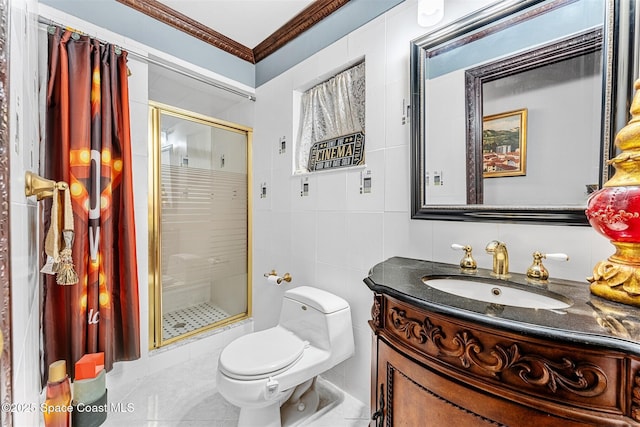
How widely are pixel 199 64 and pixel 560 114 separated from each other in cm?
215

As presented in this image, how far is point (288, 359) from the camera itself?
134cm

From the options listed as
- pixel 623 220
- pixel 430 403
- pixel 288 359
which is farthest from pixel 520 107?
pixel 288 359

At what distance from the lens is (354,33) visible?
5.41 feet

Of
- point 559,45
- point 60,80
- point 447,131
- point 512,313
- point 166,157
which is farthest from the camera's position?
point 166,157

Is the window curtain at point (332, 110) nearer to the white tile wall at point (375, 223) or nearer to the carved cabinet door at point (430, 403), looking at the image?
the white tile wall at point (375, 223)

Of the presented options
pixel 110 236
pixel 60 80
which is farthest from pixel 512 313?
pixel 60 80

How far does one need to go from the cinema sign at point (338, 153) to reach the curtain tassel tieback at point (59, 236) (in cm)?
129

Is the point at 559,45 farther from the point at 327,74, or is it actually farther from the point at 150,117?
the point at 150,117

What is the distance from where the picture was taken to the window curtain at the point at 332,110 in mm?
1733

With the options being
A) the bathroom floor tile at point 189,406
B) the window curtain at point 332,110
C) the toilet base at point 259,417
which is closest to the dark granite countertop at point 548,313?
the toilet base at point 259,417

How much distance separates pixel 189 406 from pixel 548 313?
1.79m

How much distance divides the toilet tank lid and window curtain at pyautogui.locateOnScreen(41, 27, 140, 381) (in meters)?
0.95

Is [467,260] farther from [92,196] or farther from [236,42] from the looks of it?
[236,42]

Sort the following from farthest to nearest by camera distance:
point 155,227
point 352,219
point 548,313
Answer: point 155,227 → point 352,219 → point 548,313
